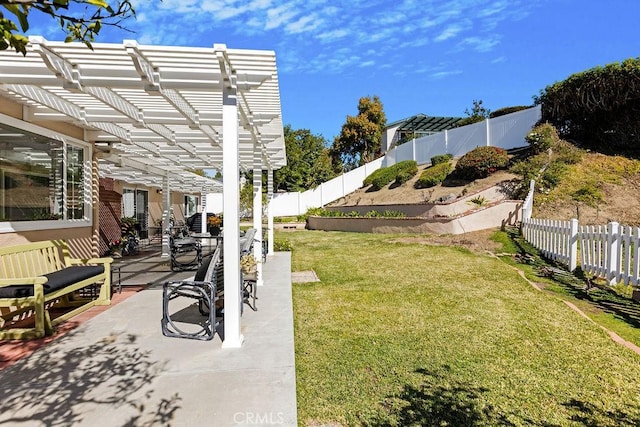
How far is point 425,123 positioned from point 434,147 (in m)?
12.3

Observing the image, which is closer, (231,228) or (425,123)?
(231,228)

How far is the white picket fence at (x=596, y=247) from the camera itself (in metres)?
5.59

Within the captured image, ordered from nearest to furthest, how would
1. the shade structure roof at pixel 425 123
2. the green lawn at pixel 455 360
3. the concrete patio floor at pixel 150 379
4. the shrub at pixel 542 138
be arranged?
the concrete patio floor at pixel 150 379
the green lawn at pixel 455 360
the shrub at pixel 542 138
the shade structure roof at pixel 425 123

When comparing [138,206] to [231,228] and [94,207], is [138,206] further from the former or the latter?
[231,228]

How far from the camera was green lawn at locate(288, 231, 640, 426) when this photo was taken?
2711 millimetres

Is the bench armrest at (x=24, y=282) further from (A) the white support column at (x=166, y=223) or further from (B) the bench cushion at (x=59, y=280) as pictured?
(A) the white support column at (x=166, y=223)

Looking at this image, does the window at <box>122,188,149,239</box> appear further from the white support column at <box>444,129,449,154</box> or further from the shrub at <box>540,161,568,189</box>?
the white support column at <box>444,129,449,154</box>

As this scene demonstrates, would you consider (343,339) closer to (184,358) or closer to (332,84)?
(184,358)

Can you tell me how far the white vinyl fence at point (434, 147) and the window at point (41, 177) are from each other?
15.9 m

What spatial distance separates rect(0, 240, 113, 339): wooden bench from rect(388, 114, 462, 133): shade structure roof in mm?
33309

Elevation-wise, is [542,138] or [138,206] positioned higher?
[542,138]

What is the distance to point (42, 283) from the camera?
4.19 meters

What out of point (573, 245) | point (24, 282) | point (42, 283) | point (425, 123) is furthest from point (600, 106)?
point (24, 282)

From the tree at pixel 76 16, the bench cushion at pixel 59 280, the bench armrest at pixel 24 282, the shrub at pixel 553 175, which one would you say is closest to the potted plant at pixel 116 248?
the bench cushion at pixel 59 280
